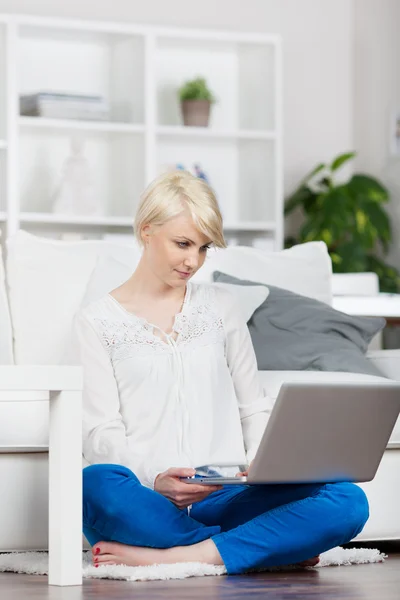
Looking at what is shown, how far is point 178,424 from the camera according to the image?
7.74 ft

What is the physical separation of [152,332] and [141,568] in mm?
497

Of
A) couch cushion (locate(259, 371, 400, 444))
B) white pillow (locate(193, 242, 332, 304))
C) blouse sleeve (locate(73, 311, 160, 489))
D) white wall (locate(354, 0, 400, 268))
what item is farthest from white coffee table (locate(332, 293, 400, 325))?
white wall (locate(354, 0, 400, 268))

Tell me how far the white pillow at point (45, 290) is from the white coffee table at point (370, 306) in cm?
92

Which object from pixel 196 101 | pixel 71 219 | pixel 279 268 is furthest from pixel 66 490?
pixel 196 101

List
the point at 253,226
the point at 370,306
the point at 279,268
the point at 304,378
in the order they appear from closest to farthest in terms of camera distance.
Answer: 1. the point at 304,378
2. the point at 279,268
3. the point at 370,306
4. the point at 253,226

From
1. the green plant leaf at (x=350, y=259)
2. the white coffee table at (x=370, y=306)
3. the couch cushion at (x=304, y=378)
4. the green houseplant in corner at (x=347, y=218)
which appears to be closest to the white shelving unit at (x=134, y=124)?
the green houseplant in corner at (x=347, y=218)

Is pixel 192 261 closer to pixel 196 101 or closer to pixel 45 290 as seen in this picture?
pixel 45 290

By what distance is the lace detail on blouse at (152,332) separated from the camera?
7.88 feet

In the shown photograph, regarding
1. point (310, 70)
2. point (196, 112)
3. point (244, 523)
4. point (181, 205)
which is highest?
point (310, 70)

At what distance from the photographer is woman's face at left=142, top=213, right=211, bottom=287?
2379 millimetres

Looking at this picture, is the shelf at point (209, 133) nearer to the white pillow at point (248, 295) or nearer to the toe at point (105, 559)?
the white pillow at point (248, 295)

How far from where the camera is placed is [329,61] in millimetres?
6066

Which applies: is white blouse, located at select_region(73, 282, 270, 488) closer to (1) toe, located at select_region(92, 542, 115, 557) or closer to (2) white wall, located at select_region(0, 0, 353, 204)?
(1) toe, located at select_region(92, 542, 115, 557)

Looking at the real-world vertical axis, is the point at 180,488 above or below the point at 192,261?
below
